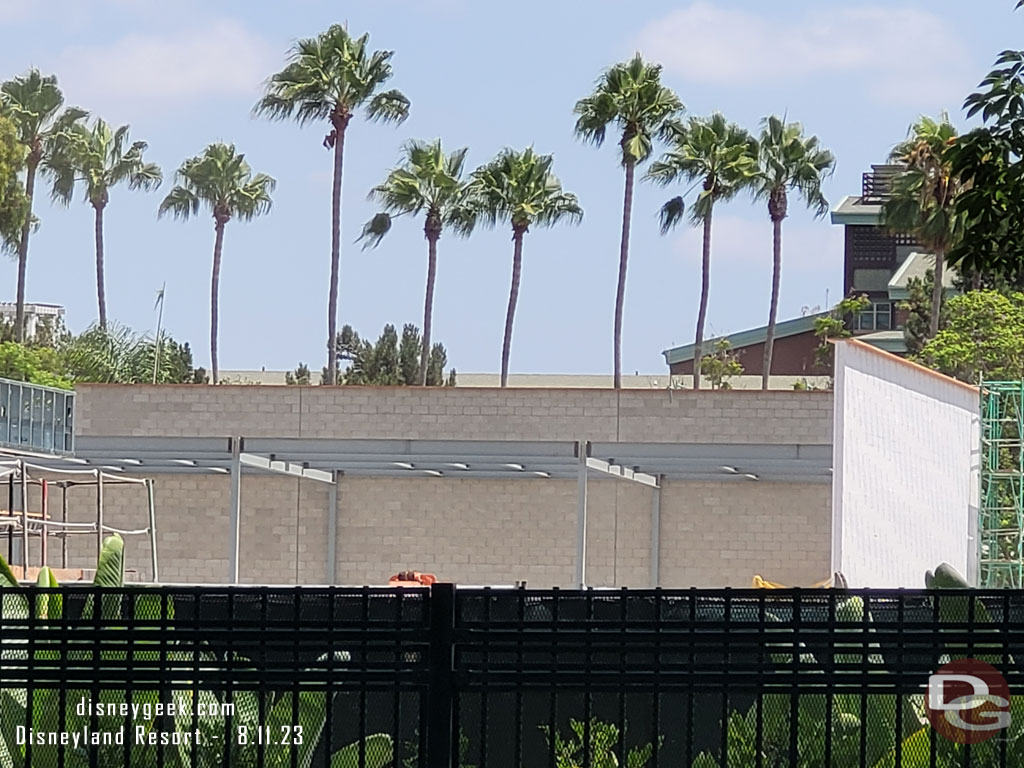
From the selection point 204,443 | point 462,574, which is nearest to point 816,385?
point 462,574

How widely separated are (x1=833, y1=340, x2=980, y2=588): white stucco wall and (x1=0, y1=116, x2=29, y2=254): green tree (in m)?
39.0

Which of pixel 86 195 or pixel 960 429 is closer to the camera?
pixel 960 429

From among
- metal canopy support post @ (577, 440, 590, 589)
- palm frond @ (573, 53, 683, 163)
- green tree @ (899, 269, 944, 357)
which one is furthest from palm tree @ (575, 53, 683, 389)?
metal canopy support post @ (577, 440, 590, 589)

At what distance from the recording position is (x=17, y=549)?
1253 inches

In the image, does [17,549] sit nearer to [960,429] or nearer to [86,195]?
[960,429]

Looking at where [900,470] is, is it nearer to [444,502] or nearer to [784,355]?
[444,502]

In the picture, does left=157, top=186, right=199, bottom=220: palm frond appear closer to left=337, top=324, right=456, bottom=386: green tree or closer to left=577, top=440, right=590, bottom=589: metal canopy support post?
left=337, top=324, right=456, bottom=386: green tree

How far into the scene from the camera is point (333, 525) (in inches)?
1204

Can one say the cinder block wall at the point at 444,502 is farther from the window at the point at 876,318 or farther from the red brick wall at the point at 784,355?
the window at the point at 876,318

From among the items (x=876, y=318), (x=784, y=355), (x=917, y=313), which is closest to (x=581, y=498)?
(x=917, y=313)

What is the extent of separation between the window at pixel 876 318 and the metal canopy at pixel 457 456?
4507 centimetres

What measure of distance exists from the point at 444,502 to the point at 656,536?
12.3ft

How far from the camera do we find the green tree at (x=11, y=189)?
56562 millimetres

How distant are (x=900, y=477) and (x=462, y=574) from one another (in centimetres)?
1028
